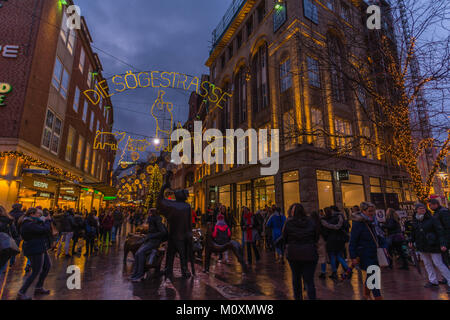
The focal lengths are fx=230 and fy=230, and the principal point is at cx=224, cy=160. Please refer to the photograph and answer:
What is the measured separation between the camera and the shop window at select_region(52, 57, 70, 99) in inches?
654

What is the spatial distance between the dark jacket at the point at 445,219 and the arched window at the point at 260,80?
54.4 ft

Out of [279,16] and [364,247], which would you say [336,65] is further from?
[279,16]

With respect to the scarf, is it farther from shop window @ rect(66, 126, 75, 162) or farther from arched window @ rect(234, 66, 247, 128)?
shop window @ rect(66, 126, 75, 162)

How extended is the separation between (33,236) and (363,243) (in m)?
6.26

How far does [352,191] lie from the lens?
18250 mm

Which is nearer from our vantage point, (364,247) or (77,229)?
(364,247)

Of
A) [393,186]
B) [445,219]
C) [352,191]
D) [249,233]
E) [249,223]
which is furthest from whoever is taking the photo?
[393,186]

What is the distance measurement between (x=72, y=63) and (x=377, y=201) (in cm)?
2408

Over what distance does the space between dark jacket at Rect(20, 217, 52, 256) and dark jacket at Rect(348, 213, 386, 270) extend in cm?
593

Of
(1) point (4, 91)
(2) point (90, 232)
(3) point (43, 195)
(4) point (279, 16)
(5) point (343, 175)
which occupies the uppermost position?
(4) point (279, 16)

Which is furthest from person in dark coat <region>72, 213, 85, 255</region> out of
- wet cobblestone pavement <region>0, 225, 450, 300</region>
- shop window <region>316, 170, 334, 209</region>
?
shop window <region>316, 170, 334, 209</region>

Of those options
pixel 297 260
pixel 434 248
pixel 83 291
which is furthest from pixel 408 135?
pixel 83 291

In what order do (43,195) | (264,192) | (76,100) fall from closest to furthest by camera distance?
(43,195), (264,192), (76,100)

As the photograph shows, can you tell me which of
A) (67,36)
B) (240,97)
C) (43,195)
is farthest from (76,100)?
(240,97)
